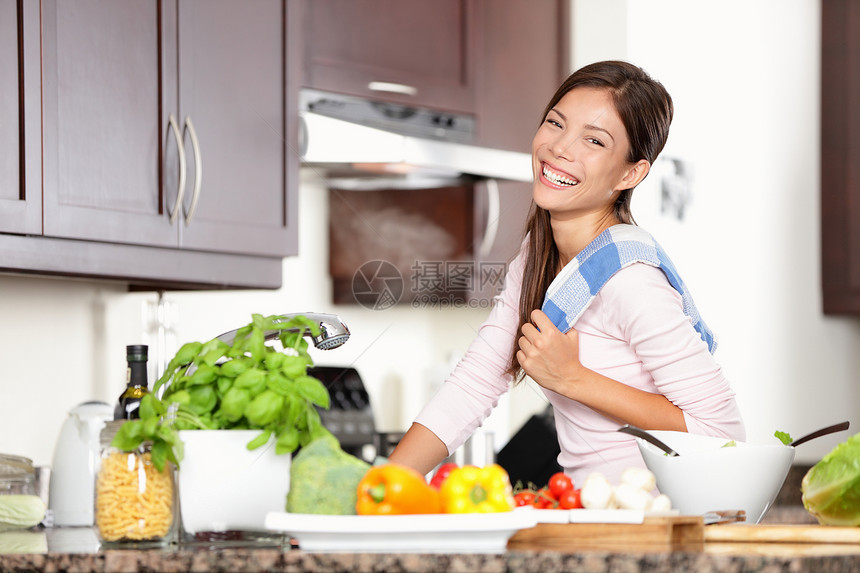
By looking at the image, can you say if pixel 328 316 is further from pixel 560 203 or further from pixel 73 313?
pixel 73 313

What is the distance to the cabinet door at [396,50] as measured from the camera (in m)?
2.30

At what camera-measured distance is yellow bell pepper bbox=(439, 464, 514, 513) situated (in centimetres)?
85

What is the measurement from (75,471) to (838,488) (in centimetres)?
122

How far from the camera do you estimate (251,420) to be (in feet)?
3.03

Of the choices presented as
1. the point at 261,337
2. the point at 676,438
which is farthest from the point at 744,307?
the point at 261,337

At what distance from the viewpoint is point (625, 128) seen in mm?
1324

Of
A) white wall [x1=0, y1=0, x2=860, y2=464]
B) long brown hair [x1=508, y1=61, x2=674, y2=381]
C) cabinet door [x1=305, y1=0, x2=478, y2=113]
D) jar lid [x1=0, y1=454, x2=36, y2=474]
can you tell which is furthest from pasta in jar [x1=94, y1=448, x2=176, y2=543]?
cabinet door [x1=305, y1=0, x2=478, y2=113]

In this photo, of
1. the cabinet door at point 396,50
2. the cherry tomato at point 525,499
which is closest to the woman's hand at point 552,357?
the cherry tomato at point 525,499

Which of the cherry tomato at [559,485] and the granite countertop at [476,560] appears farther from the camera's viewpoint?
the cherry tomato at [559,485]

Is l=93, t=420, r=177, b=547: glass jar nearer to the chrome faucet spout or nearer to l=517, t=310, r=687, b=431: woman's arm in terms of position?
the chrome faucet spout

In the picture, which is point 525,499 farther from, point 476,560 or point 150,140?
point 150,140

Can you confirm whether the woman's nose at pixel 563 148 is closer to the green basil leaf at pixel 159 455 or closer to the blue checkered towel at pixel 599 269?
the blue checkered towel at pixel 599 269

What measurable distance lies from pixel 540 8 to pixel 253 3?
90 centimetres

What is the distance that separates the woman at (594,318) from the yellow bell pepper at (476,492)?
40 cm
